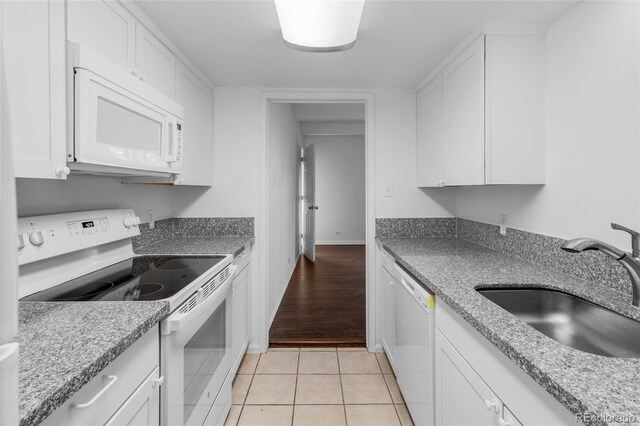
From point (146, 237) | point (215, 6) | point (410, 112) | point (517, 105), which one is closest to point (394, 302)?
point (517, 105)

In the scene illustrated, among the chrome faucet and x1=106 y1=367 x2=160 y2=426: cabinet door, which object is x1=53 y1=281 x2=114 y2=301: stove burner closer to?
x1=106 y1=367 x2=160 y2=426: cabinet door

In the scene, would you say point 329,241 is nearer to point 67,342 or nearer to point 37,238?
point 37,238

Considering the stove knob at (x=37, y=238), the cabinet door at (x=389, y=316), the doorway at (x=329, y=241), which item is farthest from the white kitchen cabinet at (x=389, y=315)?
the stove knob at (x=37, y=238)

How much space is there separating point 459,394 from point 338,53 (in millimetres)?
1827

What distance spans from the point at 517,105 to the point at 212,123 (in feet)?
6.79

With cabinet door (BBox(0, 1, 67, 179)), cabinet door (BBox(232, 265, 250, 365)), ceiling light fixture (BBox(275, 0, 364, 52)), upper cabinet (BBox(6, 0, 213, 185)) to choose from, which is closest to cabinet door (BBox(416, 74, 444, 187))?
ceiling light fixture (BBox(275, 0, 364, 52))

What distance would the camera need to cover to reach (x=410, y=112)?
2.56 metres

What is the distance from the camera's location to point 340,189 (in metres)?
7.14

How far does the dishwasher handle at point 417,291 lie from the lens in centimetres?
135

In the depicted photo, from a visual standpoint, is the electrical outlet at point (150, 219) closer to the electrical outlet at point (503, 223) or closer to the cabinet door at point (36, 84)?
the cabinet door at point (36, 84)

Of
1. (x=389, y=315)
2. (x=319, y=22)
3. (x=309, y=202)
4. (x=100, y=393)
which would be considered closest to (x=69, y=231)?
(x=100, y=393)

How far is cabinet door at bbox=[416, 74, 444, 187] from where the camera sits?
2127 mm

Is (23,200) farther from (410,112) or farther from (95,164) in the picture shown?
(410,112)

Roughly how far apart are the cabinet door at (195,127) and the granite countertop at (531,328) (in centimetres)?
142
